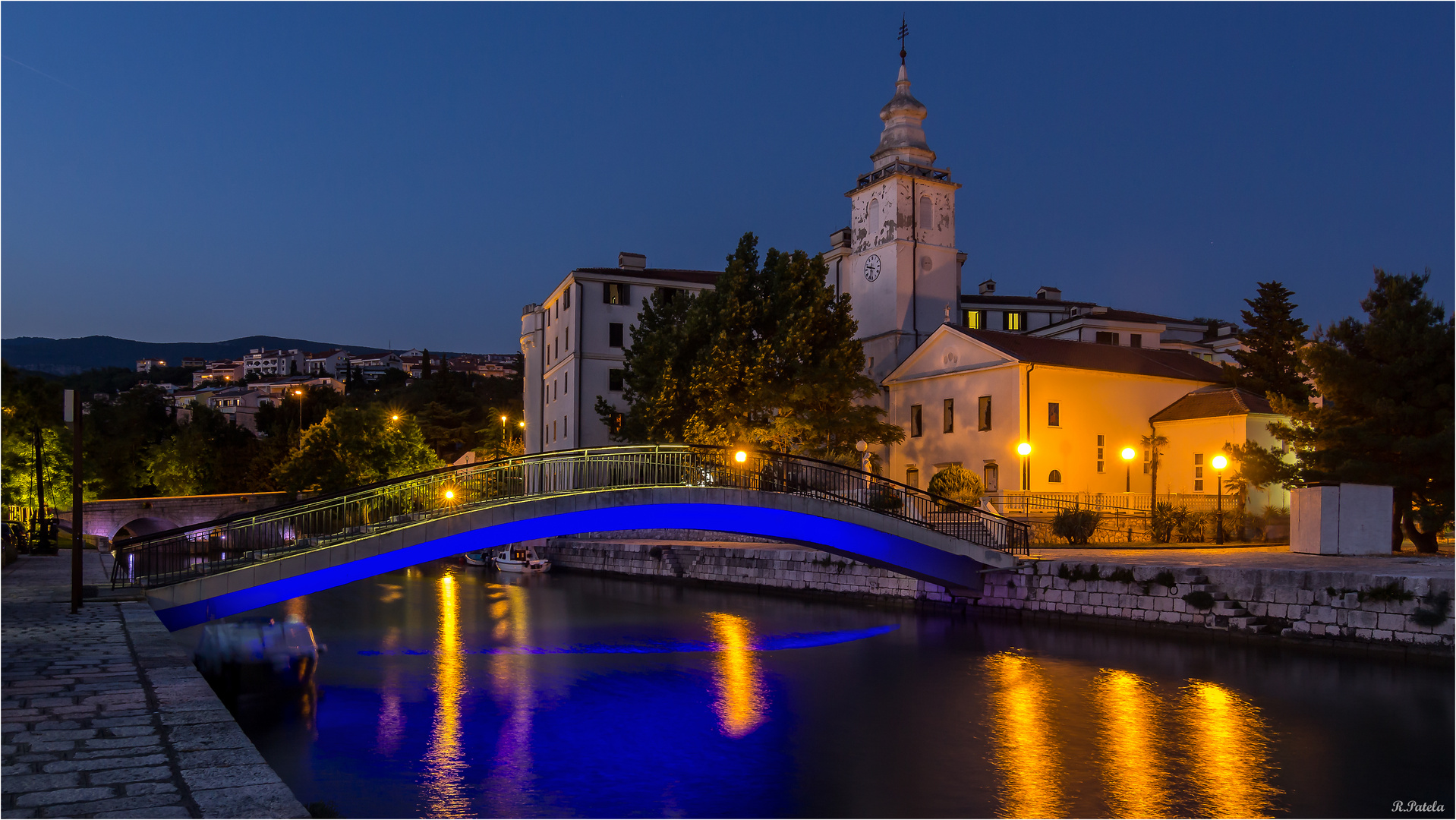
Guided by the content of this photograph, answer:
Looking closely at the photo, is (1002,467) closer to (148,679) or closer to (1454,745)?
(1454,745)

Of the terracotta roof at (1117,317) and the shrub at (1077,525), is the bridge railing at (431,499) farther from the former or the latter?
the terracotta roof at (1117,317)

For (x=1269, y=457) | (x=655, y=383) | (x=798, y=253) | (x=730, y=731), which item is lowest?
(x=730, y=731)

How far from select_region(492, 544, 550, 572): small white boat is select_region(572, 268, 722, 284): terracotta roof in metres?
15.8

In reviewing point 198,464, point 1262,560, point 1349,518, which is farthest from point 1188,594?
point 198,464

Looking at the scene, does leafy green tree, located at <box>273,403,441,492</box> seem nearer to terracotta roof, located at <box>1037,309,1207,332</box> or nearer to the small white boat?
the small white boat

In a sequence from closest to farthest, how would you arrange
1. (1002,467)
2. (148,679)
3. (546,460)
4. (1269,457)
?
(148,679) → (546,460) → (1269,457) → (1002,467)

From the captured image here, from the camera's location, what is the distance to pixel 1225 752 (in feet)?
44.0

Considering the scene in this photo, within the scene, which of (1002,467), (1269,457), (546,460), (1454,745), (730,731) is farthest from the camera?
(1002,467)

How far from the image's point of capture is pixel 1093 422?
41.1 meters

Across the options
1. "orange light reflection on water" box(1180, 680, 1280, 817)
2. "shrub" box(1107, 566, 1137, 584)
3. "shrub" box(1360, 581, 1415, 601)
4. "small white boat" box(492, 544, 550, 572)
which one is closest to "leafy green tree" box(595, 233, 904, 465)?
"small white boat" box(492, 544, 550, 572)

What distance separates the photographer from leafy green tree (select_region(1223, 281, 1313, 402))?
45250 mm

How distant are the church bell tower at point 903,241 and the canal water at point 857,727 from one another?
26.8m

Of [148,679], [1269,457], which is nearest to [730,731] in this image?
[148,679]

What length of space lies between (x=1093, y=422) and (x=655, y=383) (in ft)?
58.1
